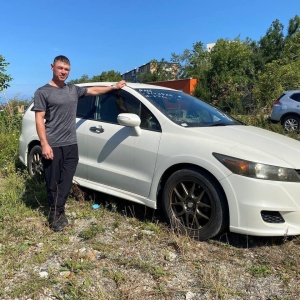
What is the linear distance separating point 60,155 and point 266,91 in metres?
18.2

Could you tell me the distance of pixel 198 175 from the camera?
140 inches

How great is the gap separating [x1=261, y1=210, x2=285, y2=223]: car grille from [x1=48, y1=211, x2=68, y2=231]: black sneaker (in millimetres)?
A: 2053

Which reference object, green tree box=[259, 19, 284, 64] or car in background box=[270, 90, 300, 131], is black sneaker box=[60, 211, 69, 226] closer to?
car in background box=[270, 90, 300, 131]

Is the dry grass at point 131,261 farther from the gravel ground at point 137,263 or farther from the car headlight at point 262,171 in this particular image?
the car headlight at point 262,171

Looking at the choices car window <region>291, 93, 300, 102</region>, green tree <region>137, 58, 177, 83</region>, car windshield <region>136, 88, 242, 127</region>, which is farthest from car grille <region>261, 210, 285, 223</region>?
green tree <region>137, 58, 177, 83</region>

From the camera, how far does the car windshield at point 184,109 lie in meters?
4.13

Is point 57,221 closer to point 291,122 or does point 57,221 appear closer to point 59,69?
point 59,69

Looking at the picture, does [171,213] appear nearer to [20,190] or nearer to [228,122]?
[228,122]

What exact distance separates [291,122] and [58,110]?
9883 millimetres

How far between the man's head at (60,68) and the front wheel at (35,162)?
1741mm

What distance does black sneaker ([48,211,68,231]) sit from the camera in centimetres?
389

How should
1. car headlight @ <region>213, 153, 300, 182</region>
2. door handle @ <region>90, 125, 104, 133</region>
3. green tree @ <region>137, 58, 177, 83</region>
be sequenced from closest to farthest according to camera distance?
car headlight @ <region>213, 153, 300, 182</region>, door handle @ <region>90, 125, 104, 133</region>, green tree @ <region>137, 58, 177, 83</region>

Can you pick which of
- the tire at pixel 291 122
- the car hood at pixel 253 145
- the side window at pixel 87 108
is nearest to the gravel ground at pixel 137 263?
the car hood at pixel 253 145

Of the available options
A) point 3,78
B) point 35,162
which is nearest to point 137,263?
point 35,162
